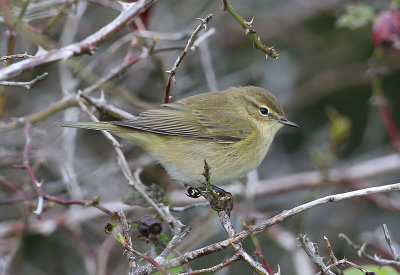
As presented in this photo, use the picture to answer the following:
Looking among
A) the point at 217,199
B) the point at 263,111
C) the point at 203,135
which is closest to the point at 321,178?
the point at 263,111

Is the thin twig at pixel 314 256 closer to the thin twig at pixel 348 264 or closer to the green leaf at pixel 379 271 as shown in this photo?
the thin twig at pixel 348 264

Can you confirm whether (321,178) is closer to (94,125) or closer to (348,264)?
(94,125)

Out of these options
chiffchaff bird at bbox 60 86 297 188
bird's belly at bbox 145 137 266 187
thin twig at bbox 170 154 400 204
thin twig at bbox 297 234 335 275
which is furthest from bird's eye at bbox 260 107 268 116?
thin twig at bbox 297 234 335 275

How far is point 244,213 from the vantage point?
15.5 ft

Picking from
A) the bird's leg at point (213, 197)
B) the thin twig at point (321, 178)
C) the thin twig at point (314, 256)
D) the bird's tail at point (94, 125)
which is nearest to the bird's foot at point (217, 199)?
the bird's leg at point (213, 197)

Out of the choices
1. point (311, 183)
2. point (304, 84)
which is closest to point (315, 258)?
point (311, 183)

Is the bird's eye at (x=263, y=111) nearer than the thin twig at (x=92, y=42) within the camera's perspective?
No

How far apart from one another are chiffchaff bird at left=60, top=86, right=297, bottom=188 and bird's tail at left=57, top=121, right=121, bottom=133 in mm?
15

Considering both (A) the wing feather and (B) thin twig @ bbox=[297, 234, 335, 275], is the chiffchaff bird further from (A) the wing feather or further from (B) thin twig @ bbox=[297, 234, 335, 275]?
(B) thin twig @ bbox=[297, 234, 335, 275]

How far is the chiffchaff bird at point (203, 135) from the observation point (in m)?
4.08

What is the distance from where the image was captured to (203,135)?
4254 mm

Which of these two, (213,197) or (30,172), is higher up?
(30,172)

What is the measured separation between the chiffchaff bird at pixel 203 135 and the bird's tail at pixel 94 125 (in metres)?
0.02

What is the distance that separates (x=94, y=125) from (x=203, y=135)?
3.13 feet
